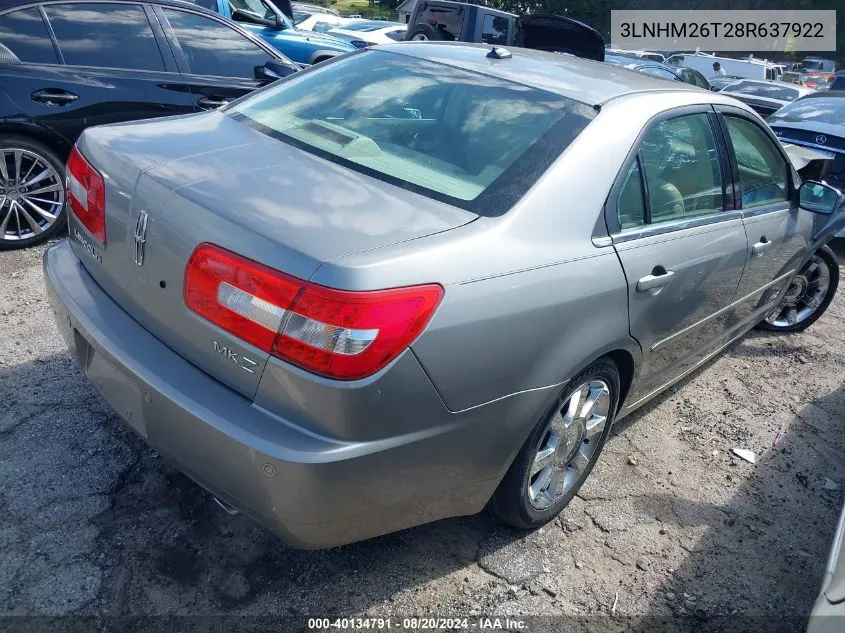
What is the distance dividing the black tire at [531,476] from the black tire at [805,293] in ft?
8.76

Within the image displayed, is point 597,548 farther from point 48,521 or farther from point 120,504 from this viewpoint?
point 48,521

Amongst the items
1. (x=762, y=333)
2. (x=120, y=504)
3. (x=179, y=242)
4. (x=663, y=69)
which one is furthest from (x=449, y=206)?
(x=663, y=69)

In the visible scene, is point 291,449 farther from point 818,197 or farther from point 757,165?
point 818,197

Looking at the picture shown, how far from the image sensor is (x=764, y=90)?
14.5 m

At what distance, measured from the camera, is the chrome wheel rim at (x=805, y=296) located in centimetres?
491

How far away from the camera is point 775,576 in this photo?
9.05ft

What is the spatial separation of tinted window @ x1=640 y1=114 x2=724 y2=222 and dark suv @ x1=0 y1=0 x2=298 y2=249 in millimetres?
3049

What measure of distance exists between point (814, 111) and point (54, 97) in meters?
6.84

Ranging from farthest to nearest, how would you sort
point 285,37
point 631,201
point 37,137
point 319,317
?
point 285,37
point 37,137
point 631,201
point 319,317

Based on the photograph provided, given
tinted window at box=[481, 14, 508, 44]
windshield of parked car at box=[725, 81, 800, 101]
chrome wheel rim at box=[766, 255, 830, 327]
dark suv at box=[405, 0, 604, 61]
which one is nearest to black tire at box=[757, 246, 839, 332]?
chrome wheel rim at box=[766, 255, 830, 327]

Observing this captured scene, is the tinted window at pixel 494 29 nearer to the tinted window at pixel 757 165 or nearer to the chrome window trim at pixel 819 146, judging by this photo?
the chrome window trim at pixel 819 146

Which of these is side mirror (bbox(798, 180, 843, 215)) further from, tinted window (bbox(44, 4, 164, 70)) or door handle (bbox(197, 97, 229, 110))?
tinted window (bbox(44, 4, 164, 70))

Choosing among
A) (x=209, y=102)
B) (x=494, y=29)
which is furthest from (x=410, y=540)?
(x=494, y=29)

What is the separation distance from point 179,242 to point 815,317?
14.8 ft
